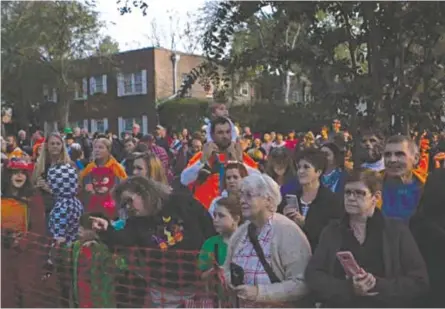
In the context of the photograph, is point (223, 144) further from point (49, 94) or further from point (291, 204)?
point (49, 94)

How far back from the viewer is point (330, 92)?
12.0ft

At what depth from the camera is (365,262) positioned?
10.8ft

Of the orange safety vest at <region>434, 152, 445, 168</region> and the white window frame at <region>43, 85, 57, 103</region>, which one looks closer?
the orange safety vest at <region>434, 152, 445, 168</region>

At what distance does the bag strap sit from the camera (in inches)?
135

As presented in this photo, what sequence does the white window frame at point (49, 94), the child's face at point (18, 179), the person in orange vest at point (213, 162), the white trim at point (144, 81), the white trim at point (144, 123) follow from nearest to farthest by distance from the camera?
the person in orange vest at point (213, 162) < the child's face at point (18, 179) < the white window frame at point (49, 94) < the white trim at point (144, 81) < the white trim at point (144, 123)

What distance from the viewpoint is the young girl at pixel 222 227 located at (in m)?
4.00

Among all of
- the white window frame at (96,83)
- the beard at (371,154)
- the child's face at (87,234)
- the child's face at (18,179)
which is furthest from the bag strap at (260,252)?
the white window frame at (96,83)

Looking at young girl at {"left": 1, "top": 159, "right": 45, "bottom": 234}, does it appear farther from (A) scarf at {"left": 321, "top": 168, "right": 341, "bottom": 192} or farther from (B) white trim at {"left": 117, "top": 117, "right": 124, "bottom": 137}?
(B) white trim at {"left": 117, "top": 117, "right": 124, "bottom": 137}

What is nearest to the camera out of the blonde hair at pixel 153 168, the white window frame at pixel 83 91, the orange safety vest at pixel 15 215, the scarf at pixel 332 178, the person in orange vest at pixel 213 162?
the scarf at pixel 332 178

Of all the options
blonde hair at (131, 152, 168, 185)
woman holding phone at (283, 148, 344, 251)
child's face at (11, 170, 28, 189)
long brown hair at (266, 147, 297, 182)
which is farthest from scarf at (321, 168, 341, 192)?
child's face at (11, 170, 28, 189)

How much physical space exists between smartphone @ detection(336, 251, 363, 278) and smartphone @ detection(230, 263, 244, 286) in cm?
60

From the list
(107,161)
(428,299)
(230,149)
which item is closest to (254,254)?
(428,299)

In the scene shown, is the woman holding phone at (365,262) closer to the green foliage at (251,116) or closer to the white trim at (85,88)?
the green foliage at (251,116)

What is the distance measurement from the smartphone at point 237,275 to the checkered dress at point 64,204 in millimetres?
2846
